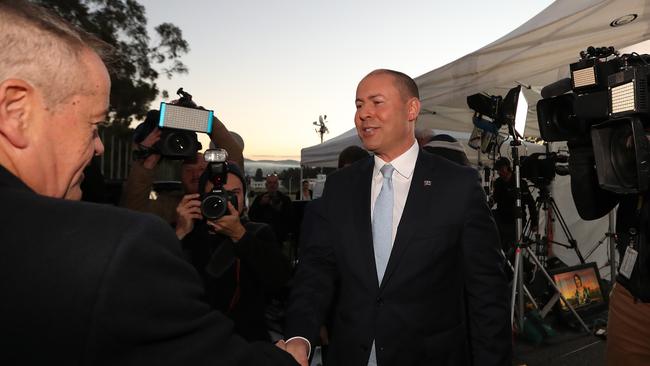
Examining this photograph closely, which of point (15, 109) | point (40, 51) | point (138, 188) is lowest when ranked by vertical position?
point (138, 188)

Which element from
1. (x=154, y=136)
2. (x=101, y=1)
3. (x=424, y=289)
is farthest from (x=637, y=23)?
(x=101, y=1)

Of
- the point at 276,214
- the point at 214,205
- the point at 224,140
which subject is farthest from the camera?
the point at 276,214

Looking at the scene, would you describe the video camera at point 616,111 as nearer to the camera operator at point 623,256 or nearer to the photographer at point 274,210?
the camera operator at point 623,256

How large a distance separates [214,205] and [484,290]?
132cm

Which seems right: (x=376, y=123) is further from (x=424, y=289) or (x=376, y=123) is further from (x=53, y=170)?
(x=53, y=170)

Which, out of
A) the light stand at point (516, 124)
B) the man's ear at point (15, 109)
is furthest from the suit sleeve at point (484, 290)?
the light stand at point (516, 124)

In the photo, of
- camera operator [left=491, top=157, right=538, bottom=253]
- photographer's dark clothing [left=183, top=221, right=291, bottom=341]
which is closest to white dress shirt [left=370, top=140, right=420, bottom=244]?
photographer's dark clothing [left=183, top=221, right=291, bottom=341]

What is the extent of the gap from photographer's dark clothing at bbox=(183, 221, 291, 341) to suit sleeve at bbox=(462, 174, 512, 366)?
983 mm

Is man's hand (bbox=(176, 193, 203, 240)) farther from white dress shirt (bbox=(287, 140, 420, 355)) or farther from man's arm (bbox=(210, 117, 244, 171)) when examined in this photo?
white dress shirt (bbox=(287, 140, 420, 355))

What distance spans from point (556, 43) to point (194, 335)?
4466 millimetres

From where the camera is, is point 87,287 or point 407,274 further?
point 407,274

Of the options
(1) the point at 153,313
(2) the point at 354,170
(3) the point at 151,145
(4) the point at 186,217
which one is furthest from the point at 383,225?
(1) the point at 153,313

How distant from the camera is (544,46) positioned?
429cm

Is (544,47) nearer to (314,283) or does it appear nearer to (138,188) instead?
(314,283)
